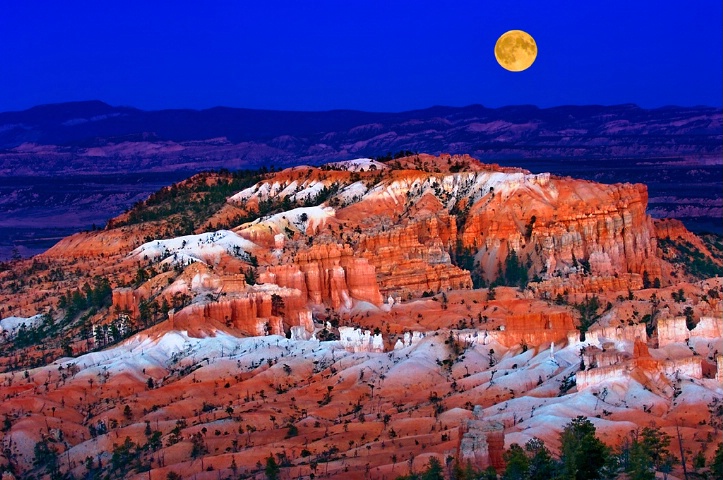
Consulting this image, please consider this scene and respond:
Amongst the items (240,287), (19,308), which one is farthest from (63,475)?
(19,308)

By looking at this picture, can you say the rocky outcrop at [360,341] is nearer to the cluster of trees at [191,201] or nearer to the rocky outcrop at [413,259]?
the rocky outcrop at [413,259]

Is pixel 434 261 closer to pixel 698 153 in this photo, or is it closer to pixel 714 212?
pixel 714 212

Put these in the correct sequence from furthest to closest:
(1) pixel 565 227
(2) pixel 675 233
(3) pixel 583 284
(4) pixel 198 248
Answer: (2) pixel 675 233
(1) pixel 565 227
(4) pixel 198 248
(3) pixel 583 284

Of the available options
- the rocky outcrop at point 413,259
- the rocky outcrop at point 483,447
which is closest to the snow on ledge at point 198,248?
the rocky outcrop at point 413,259

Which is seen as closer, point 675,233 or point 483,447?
point 483,447

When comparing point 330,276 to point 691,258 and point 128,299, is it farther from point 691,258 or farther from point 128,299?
point 691,258

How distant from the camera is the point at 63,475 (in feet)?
225

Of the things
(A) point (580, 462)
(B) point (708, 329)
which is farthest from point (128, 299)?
(A) point (580, 462)

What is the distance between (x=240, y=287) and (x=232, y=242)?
14478mm

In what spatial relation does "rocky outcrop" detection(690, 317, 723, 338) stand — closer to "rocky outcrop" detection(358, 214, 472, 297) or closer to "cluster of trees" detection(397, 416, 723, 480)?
"cluster of trees" detection(397, 416, 723, 480)

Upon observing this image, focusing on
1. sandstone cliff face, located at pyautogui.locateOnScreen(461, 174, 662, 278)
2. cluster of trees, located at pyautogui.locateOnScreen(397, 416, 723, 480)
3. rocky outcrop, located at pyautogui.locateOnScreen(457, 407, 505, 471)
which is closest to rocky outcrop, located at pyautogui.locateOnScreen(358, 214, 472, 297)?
sandstone cliff face, located at pyautogui.locateOnScreen(461, 174, 662, 278)

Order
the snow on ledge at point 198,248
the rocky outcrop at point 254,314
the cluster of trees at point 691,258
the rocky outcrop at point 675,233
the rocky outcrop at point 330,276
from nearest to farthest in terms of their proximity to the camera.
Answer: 1. the rocky outcrop at point 254,314
2. the rocky outcrop at point 330,276
3. the snow on ledge at point 198,248
4. the cluster of trees at point 691,258
5. the rocky outcrop at point 675,233

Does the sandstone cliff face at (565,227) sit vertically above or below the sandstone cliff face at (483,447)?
above

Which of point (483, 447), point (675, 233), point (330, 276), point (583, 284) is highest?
point (330, 276)
